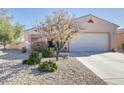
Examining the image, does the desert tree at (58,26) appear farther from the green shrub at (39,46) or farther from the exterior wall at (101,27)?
the exterior wall at (101,27)

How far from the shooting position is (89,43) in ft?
57.6

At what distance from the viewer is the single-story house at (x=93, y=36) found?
57.6ft

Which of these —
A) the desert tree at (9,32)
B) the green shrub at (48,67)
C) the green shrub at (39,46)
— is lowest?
the green shrub at (48,67)

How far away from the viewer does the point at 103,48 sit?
1772 cm

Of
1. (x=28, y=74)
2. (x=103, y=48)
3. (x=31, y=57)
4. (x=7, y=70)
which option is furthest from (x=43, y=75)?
(x=103, y=48)

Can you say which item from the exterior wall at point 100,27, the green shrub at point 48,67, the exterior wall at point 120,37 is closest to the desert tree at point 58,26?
the green shrub at point 48,67

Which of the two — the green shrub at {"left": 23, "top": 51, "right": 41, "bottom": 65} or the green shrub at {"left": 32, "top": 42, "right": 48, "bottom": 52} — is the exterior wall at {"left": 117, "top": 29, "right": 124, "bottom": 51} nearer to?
the green shrub at {"left": 32, "top": 42, "right": 48, "bottom": 52}

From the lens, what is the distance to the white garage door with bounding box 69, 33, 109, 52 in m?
17.4

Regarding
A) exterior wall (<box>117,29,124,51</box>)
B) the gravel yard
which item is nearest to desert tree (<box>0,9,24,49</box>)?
the gravel yard

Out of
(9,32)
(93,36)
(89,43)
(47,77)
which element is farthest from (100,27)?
(47,77)

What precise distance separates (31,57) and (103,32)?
9.24m
